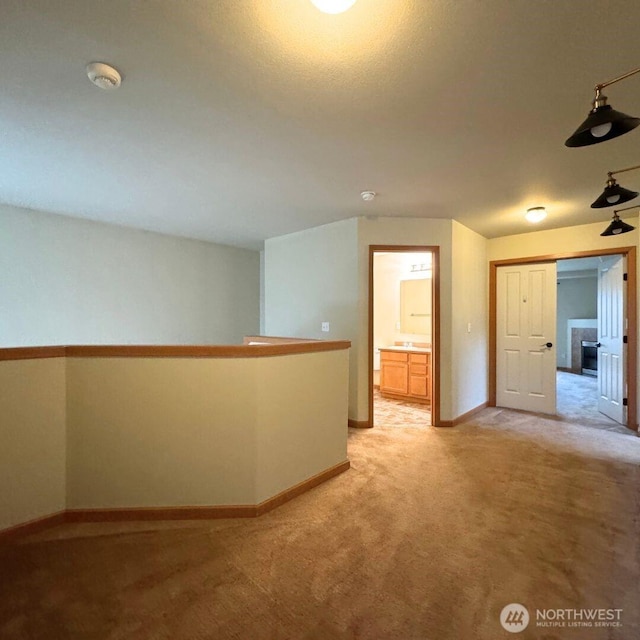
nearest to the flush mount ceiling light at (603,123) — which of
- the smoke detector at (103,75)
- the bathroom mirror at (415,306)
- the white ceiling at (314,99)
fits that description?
the white ceiling at (314,99)

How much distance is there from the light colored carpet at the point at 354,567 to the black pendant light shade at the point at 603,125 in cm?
207

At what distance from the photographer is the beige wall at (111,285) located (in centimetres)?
392

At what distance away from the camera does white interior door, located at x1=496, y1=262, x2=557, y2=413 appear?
4.72 metres

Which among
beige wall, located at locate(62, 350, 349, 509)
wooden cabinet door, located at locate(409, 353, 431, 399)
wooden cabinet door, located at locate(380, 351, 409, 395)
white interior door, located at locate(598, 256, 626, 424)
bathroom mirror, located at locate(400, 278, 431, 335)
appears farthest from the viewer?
bathroom mirror, located at locate(400, 278, 431, 335)

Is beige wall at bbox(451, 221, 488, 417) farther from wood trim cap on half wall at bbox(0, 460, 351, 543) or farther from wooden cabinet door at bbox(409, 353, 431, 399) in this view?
wood trim cap on half wall at bbox(0, 460, 351, 543)

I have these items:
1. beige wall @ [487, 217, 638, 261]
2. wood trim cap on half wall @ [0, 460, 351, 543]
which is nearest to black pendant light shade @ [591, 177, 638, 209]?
beige wall @ [487, 217, 638, 261]

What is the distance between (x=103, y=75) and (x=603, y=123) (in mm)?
2334

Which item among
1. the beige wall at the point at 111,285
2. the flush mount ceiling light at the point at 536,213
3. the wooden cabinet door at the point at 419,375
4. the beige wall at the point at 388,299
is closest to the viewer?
the flush mount ceiling light at the point at 536,213

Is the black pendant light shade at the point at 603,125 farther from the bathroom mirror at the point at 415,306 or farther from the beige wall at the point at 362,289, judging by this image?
the bathroom mirror at the point at 415,306

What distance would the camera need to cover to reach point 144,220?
445cm

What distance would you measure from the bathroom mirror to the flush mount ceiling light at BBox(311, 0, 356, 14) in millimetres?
4935

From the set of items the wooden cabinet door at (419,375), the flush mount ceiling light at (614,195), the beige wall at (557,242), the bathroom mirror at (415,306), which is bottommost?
the wooden cabinet door at (419,375)

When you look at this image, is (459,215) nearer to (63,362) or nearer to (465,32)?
(465,32)

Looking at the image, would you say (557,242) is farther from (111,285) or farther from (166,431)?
(111,285)
